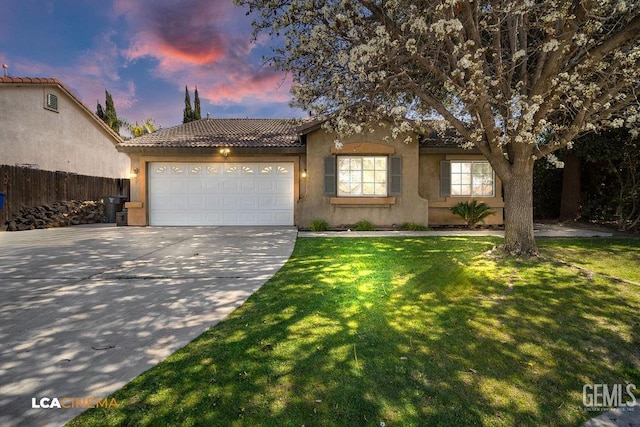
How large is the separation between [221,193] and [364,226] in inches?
216

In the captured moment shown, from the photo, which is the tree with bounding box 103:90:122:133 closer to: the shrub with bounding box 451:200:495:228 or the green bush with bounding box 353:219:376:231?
the green bush with bounding box 353:219:376:231

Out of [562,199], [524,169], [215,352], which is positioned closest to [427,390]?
[215,352]

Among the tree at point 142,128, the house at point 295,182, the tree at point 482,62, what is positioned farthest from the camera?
the tree at point 142,128

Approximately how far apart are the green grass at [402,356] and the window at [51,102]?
16536 millimetres

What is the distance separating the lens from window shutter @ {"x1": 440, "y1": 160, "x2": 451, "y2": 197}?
11.7 metres

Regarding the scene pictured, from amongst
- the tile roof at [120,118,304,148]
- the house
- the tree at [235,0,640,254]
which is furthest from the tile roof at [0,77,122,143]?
the tree at [235,0,640,254]

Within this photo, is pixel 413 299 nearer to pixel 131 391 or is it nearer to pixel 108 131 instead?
pixel 131 391

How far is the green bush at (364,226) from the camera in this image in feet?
36.8

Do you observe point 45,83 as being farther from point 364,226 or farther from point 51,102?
point 364,226

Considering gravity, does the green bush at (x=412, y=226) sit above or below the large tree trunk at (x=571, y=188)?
below

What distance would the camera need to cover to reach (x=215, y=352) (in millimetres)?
2742

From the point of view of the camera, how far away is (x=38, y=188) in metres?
12.0

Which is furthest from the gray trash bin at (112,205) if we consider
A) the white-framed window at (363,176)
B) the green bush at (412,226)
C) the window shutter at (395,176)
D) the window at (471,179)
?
the window at (471,179)

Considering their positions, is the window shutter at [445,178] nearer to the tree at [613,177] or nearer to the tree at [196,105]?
the tree at [613,177]
